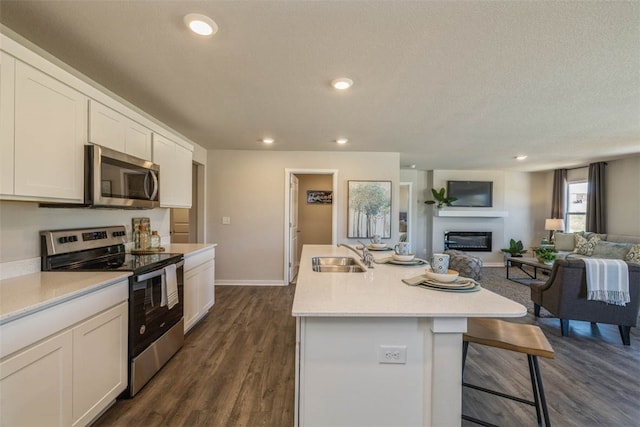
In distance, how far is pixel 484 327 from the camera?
→ 1713mm

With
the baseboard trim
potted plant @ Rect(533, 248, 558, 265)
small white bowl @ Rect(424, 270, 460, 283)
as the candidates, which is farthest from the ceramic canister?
potted plant @ Rect(533, 248, 558, 265)

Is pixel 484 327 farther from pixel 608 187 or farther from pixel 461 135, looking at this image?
pixel 608 187

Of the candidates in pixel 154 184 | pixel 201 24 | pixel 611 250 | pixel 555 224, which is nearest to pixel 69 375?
pixel 154 184

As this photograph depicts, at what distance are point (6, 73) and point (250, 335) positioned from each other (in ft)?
8.49

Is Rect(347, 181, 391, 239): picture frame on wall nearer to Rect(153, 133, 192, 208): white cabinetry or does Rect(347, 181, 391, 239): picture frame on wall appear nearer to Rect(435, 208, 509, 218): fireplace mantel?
Rect(153, 133, 192, 208): white cabinetry

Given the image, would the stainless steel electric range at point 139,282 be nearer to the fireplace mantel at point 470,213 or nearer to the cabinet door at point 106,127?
the cabinet door at point 106,127

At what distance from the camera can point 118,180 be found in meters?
2.11

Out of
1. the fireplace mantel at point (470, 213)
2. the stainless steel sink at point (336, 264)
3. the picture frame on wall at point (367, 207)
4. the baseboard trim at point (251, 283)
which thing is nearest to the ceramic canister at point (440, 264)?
the stainless steel sink at point (336, 264)

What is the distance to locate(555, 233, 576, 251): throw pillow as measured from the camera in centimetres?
583

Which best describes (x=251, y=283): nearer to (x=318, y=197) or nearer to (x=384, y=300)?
(x=318, y=197)

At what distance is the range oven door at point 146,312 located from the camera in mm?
1913

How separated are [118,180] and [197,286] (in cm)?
139

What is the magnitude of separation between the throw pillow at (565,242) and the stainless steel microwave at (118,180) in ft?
24.1

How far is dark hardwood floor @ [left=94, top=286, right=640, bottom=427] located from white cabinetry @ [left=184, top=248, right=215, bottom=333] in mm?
190
